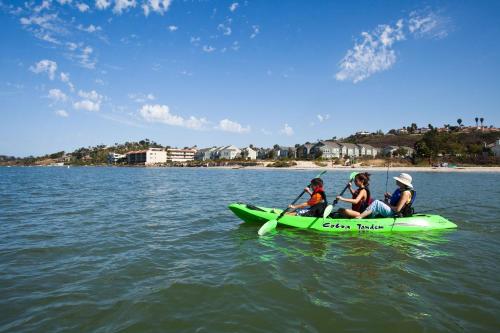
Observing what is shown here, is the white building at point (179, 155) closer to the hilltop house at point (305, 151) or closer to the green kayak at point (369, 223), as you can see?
the hilltop house at point (305, 151)

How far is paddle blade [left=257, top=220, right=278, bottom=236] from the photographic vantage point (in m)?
9.94

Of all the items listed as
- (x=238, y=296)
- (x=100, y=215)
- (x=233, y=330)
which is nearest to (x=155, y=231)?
(x=100, y=215)

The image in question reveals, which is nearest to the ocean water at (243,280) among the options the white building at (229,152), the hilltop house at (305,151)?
the hilltop house at (305,151)

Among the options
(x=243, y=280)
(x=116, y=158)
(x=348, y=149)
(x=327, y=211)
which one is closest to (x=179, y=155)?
(x=116, y=158)

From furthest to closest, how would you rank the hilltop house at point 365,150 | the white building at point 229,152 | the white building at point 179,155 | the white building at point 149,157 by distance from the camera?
the white building at point 179,155
the white building at point 149,157
the white building at point 229,152
the hilltop house at point 365,150

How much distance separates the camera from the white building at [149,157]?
461 ft

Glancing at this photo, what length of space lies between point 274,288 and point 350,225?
192 inches

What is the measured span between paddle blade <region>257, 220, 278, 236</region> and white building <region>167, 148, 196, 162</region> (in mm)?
140500

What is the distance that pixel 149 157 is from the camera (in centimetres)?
14050

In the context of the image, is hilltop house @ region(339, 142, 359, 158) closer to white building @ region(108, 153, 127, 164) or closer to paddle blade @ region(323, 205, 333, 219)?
white building @ region(108, 153, 127, 164)

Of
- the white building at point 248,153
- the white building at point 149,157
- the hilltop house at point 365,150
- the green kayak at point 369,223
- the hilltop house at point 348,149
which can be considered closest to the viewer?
the green kayak at point 369,223

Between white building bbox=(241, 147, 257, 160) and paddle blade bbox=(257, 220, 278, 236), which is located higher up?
white building bbox=(241, 147, 257, 160)

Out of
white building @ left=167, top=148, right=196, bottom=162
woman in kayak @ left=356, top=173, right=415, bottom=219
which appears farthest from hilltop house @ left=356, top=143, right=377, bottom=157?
woman in kayak @ left=356, top=173, right=415, bottom=219

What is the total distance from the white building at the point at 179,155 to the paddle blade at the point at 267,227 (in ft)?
461
